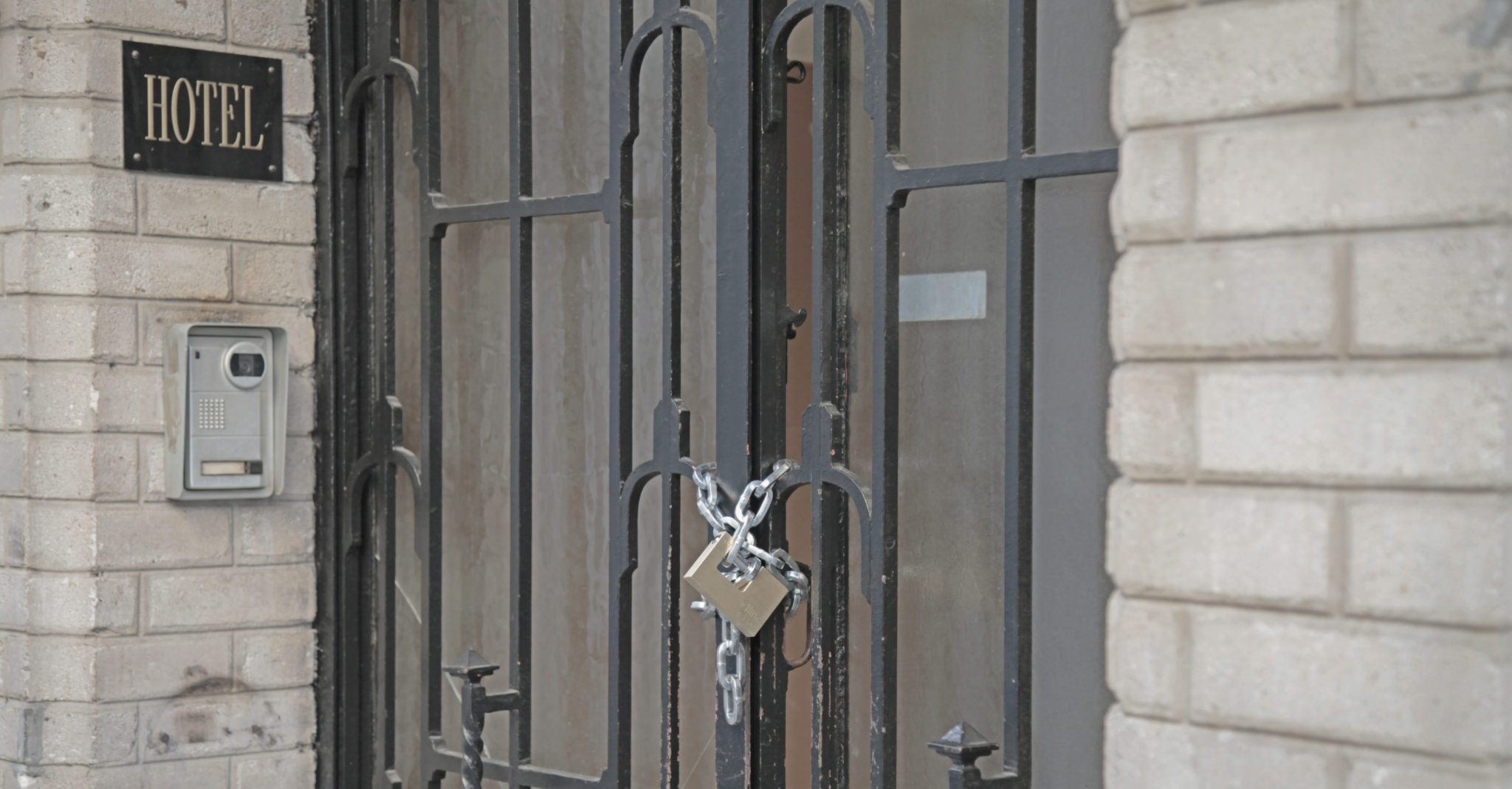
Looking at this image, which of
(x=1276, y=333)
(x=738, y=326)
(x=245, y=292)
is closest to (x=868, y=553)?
(x=738, y=326)

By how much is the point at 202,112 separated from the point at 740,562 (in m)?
1.30

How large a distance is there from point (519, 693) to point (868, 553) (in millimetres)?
728

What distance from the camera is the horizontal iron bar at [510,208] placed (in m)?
2.09

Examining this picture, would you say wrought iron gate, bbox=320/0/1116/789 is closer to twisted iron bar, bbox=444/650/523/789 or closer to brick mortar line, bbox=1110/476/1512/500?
twisted iron bar, bbox=444/650/523/789

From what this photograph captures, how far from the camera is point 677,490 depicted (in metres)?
1.99

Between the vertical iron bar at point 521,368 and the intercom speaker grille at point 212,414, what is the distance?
1.88 feet

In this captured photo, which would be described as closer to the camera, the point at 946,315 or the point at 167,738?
the point at 946,315

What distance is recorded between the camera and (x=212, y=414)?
2412mm

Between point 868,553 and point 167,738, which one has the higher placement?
point 868,553

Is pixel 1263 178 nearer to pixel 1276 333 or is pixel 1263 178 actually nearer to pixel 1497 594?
pixel 1276 333

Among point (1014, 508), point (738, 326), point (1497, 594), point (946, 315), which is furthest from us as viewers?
point (738, 326)

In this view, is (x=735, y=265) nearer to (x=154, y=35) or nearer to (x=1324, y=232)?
(x=1324, y=232)

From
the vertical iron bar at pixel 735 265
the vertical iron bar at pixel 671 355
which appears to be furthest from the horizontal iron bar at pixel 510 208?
the vertical iron bar at pixel 735 265

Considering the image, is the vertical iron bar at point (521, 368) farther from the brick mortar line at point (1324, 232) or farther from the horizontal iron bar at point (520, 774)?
the brick mortar line at point (1324, 232)
